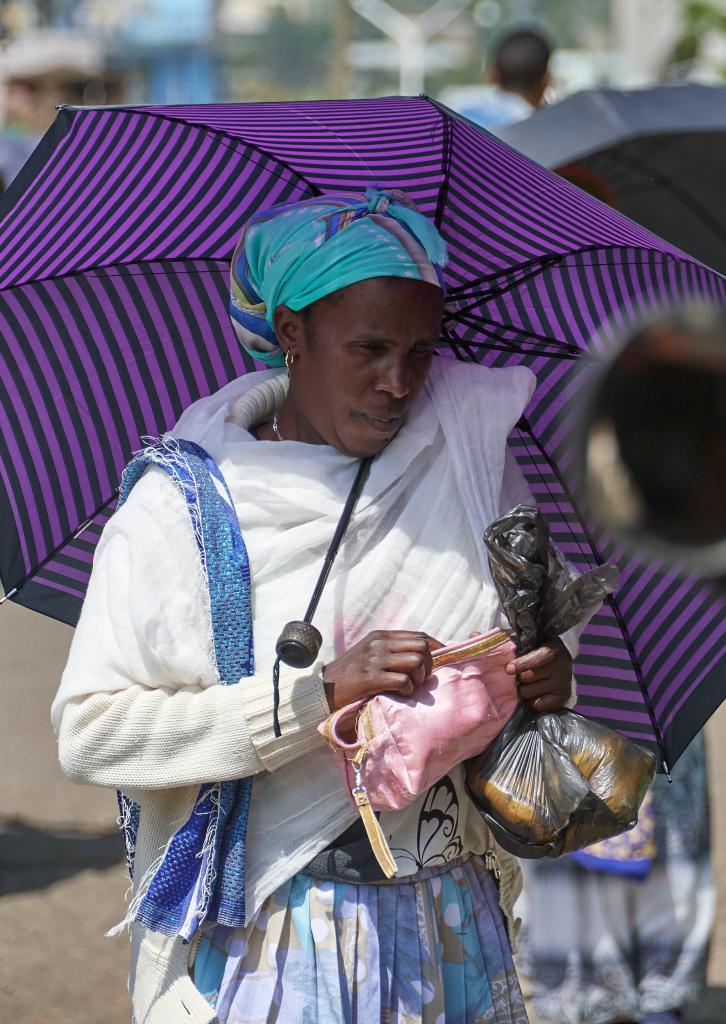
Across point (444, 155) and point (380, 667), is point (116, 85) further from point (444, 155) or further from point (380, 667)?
point (380, 667)

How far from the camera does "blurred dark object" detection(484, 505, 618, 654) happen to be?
2.20 meters

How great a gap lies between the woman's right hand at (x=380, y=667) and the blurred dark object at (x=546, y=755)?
0.57ft

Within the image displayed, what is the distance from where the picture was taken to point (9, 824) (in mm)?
5316

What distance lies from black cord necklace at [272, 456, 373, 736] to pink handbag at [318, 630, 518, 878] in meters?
0.10

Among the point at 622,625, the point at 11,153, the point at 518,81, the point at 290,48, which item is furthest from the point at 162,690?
the point at 290,48

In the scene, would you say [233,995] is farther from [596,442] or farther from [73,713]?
[596,442]

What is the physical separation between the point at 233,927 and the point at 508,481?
86 cm

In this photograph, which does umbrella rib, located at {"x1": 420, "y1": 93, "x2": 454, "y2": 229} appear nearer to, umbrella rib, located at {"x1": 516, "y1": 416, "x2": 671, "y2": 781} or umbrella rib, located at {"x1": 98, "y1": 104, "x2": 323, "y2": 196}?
umbrella rib, located at {"x1": 98, "y1": 104, "x2": 323, "y2": 196}

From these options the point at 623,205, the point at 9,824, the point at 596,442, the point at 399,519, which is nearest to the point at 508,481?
the point at 399,519

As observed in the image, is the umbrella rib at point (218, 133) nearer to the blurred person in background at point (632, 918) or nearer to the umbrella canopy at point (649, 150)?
the umbrella canopy at point (649, 150)

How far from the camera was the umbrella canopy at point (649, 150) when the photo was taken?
3820mm

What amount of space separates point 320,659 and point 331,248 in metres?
0.63

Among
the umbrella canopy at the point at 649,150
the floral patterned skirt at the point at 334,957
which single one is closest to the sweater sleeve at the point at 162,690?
the floral patterned skirt at the point at 334,957

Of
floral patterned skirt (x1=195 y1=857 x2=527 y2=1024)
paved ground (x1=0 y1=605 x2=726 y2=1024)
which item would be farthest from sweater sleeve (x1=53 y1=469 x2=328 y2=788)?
paved ground (x1=0 y1=605 x2=726 y2=1024)
